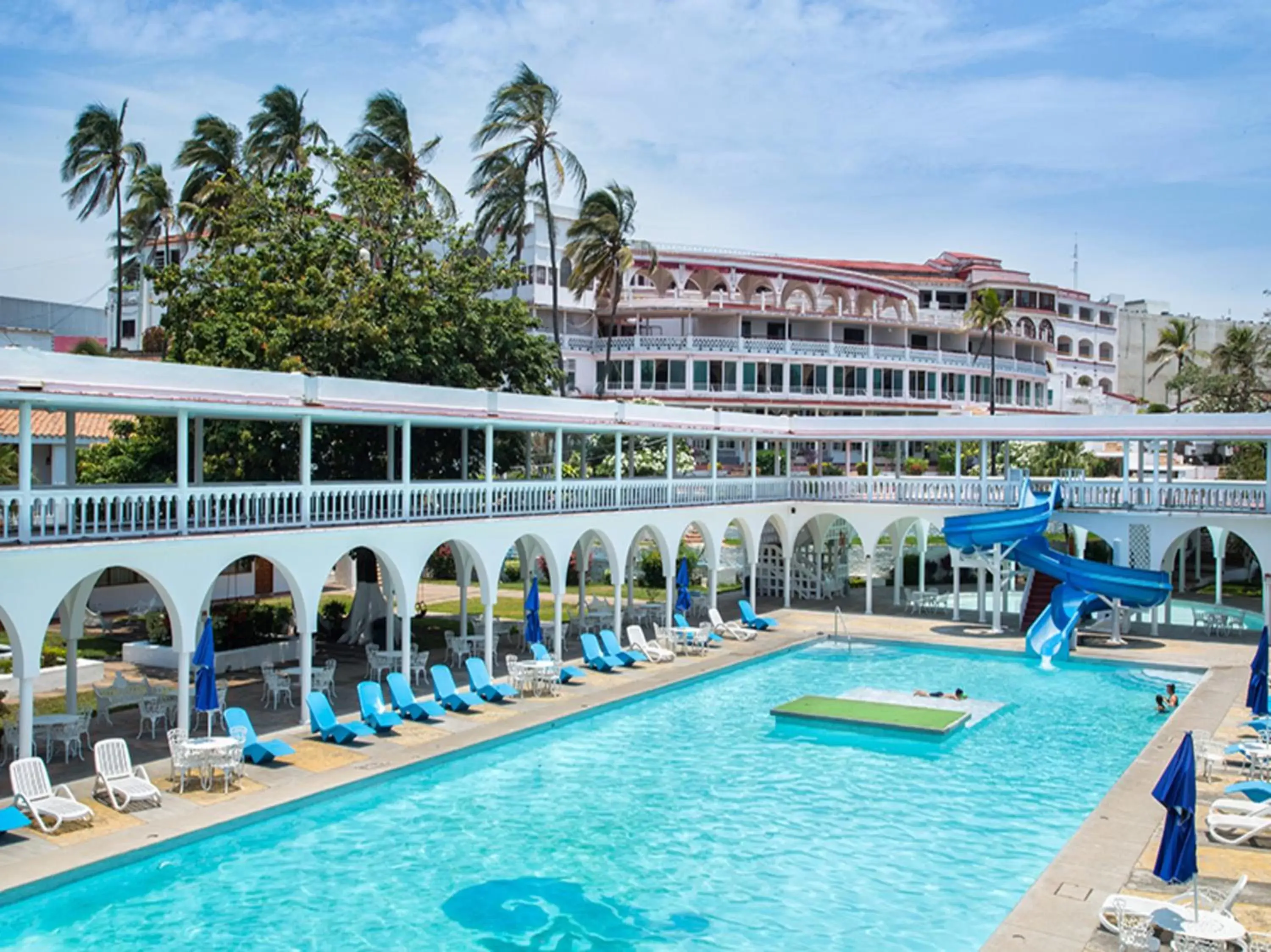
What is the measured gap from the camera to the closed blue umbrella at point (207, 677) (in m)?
17.9

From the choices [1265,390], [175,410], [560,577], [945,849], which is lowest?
[945,849]

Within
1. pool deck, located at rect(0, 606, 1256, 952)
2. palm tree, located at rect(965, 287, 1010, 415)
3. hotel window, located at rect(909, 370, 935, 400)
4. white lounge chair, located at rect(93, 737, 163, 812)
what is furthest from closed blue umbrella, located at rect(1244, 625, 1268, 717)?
hotel window, located at rect(909, 370, 935, 400)

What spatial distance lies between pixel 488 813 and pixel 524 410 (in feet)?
34.8

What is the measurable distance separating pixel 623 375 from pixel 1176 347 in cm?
4117

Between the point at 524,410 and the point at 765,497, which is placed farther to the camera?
the point at 765,497

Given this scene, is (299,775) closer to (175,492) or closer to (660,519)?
(175,492)

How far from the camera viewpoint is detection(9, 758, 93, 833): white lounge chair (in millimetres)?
14672

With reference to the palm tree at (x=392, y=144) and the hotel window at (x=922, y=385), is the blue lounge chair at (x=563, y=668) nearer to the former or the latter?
the palm tree at (x=392, y=144)

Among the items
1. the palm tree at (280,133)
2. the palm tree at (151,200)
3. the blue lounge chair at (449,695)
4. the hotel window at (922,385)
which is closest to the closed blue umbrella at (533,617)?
the blue lounge chair at (449,695)

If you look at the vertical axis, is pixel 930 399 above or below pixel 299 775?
above

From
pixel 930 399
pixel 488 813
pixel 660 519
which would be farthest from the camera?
pixel 930 399

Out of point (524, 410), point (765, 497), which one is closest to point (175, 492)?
point (524, 410)

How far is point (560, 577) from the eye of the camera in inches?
1041

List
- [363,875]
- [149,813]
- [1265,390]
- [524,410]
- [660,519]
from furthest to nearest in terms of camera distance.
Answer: [1265,390] → [660,519] → [524,410] → [149,813] → [363,875]
